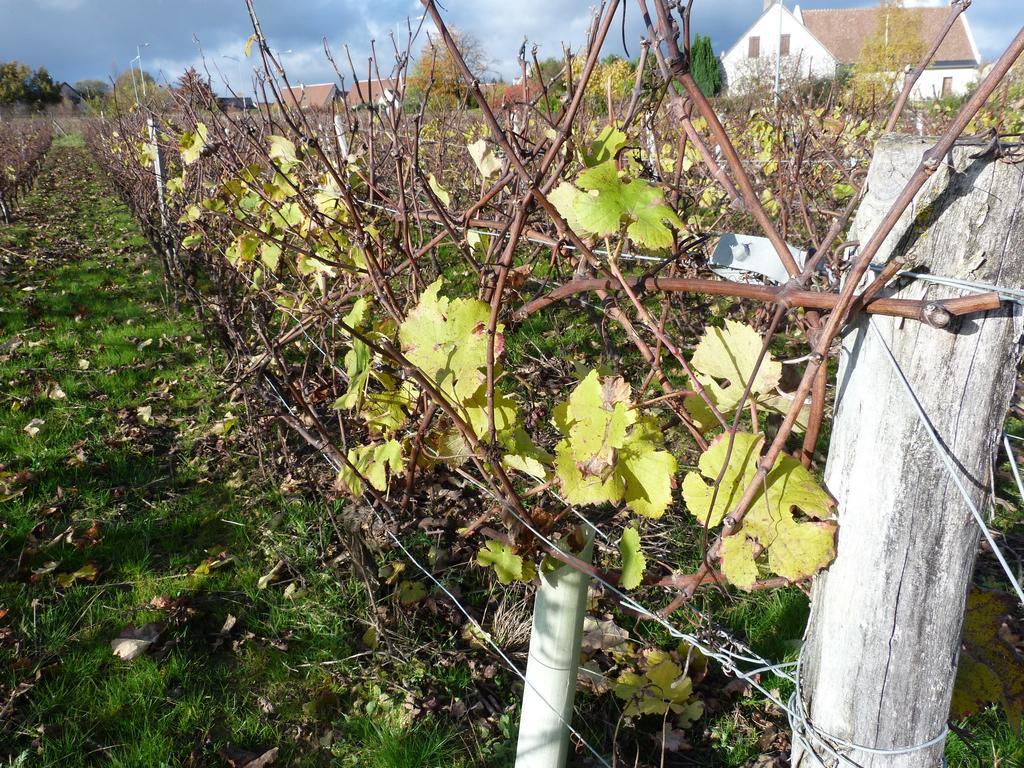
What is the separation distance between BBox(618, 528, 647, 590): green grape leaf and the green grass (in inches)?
40.5

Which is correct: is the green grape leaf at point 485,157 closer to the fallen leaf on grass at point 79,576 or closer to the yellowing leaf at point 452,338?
the yellowing leaf at point 452,338

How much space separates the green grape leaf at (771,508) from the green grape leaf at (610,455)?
94 mm

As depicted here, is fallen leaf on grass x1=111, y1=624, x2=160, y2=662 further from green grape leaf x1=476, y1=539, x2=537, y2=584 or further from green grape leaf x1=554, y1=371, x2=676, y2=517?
green grape leaf x1=554, y1=371, x2=676, y2=517

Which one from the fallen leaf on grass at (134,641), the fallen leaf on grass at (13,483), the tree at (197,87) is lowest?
the fallen leaf on grass at (134,641)

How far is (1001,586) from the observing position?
2443 mm

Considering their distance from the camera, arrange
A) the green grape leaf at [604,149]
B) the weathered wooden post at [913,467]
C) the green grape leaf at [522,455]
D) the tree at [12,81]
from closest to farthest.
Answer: the weathered wooden post at [913,467] < the green grape leaf at [604,149] < the green grape leaf at [522,455] < the tree at [12,81]

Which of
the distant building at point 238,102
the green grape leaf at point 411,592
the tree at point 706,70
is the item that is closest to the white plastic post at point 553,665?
the green grape leaf at point 411,592

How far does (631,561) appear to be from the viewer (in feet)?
4.07

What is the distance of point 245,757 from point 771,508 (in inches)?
67.6

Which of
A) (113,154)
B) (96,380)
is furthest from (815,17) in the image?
(96,380)

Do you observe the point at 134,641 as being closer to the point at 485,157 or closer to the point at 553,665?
the point at 553,665

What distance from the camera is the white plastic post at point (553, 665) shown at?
1399 millimetres

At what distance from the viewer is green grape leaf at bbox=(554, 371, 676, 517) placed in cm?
116

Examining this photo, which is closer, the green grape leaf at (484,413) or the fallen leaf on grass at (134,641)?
the green grape leaf at (484,413)
